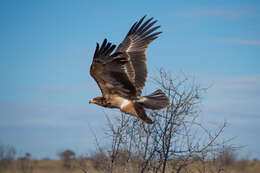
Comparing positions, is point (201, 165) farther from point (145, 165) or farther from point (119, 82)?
point (119, 82)

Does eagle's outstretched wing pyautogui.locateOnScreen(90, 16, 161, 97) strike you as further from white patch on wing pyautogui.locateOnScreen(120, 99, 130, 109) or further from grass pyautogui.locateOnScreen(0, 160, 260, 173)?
grass pyautogui.locateOnScreen(0, 160, 260, 173)

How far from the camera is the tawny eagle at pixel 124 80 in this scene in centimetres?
793

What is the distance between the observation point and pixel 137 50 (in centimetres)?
923

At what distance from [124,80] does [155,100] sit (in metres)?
0.71

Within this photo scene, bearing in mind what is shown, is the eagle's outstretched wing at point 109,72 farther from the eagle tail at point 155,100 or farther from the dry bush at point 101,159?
the dry bush at point 101,159

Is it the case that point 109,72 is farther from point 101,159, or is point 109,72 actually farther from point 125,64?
point 101,159

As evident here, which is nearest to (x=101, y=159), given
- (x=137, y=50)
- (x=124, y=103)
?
(x=124, y=103)

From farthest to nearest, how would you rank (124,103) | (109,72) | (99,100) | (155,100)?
(99,100) < (124,103) < (155,100) < (109,72)

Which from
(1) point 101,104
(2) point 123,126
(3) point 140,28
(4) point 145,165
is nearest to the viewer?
(4) point 145,165

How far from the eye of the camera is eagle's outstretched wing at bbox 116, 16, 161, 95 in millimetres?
8539

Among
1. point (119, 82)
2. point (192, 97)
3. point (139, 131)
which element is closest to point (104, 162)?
point (139, 131)

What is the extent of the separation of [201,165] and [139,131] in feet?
5.82

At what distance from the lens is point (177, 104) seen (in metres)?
7.95

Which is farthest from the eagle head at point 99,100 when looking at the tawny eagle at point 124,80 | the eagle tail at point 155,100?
the eagle tail at point 155,100
